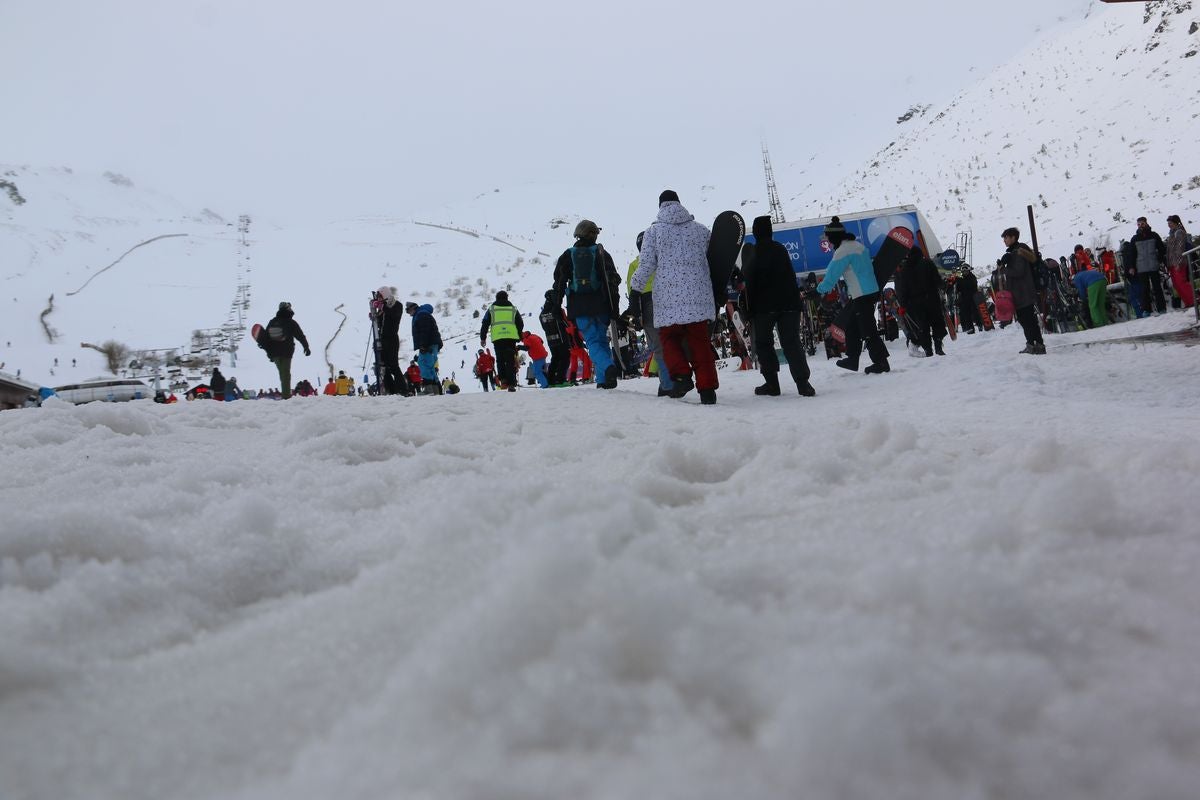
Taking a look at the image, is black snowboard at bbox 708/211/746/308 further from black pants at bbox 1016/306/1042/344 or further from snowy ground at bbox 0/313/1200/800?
snowy ground at bbox 0/313/1200/800

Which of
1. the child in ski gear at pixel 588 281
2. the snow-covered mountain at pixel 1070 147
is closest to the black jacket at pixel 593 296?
the child in ski gear at pixel 588 281

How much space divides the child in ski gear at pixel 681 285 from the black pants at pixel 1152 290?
33.1 feet

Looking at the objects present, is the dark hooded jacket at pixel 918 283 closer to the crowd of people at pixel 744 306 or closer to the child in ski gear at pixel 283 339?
the crowd of people at pixel 744 306

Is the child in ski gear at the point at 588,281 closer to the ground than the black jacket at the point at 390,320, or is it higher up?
closer to the ground

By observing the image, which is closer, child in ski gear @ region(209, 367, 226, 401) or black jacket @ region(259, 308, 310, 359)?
black jacket @ region(259, 308, 310, 359)

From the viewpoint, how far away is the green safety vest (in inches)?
440

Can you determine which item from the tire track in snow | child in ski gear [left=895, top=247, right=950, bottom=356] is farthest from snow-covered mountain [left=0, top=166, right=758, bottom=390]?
child in ski gear [left=895, top=247, right=950, bottom=356]

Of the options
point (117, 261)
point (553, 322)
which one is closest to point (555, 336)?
point (553, 322)

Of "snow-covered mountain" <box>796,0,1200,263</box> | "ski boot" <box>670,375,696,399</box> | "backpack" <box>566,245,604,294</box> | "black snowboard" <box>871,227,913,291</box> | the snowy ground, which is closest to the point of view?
the snowy ground

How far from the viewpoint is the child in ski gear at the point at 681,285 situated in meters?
6.89

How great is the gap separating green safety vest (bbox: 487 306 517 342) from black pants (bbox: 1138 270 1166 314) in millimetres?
10525

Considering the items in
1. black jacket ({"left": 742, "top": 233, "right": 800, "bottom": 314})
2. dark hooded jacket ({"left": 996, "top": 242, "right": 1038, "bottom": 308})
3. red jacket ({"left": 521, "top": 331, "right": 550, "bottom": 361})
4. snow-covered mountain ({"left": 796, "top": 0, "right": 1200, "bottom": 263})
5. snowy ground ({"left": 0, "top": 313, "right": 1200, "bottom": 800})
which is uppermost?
snow-covered mountain ({"left": 796, "top": 0, "right": 1200, "bottom": 263})

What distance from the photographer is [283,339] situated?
12516 millimetres

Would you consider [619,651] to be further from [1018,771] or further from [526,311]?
[526,311]
